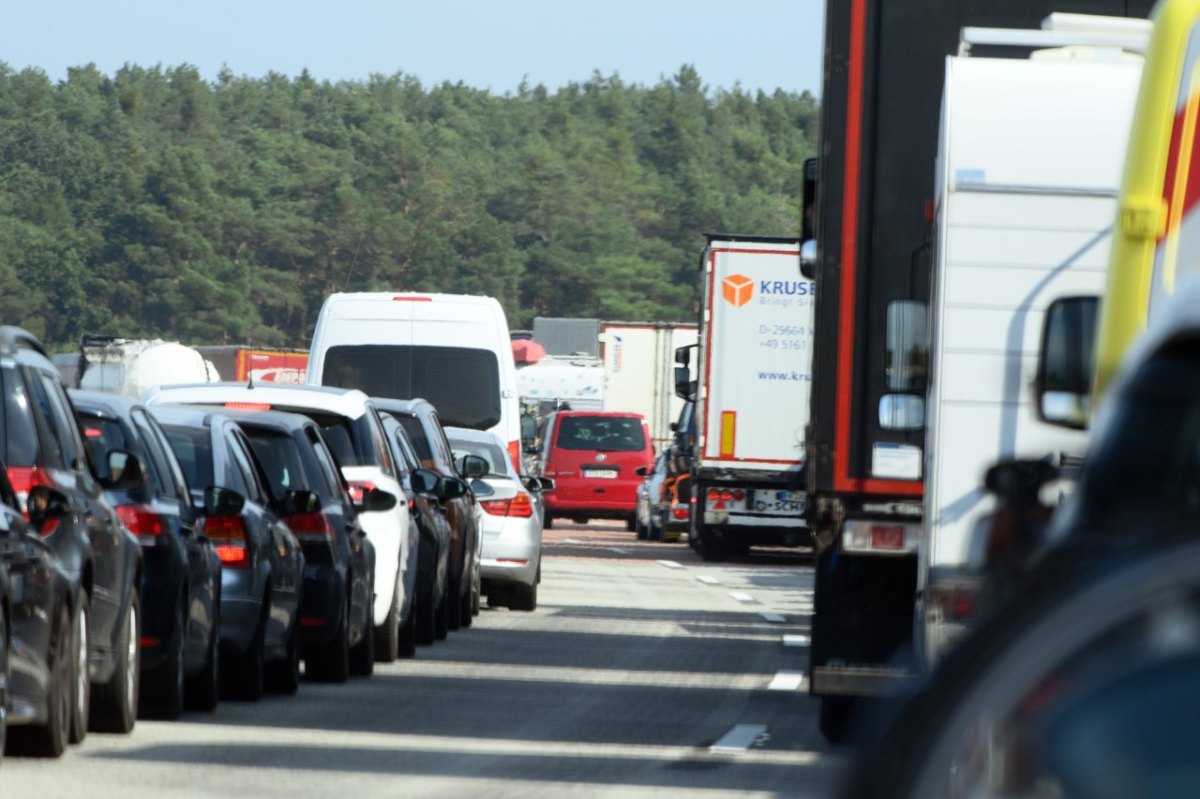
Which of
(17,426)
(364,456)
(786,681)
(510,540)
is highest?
(17,426)

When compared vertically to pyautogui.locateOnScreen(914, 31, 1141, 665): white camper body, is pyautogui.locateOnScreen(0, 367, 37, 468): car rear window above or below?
below

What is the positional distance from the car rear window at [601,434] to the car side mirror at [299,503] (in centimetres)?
3234

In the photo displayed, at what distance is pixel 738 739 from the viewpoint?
39.2 ft

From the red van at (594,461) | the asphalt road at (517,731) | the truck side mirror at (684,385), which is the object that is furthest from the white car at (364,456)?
the red van at (594,461)

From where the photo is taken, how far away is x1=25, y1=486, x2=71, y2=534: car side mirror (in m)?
10.1

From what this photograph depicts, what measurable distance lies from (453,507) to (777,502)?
1309 centimetres

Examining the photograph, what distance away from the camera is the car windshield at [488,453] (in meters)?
23.4

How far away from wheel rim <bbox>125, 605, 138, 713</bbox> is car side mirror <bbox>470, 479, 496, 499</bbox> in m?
11.3

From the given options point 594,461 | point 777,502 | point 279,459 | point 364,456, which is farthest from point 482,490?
point 594,461

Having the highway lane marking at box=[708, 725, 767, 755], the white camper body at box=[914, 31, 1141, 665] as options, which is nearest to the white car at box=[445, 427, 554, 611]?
the highway lane marking at box=[708, 725, 767, 755]

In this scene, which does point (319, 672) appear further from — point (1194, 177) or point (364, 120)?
point (364, 120)

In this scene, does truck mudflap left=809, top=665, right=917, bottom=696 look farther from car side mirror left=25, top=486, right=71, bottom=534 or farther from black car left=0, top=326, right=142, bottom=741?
car side mirror left=25, top=486, right=71, bottom=534

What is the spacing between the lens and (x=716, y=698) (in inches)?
563

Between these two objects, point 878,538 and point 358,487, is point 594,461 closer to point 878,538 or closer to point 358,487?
point 358,487
